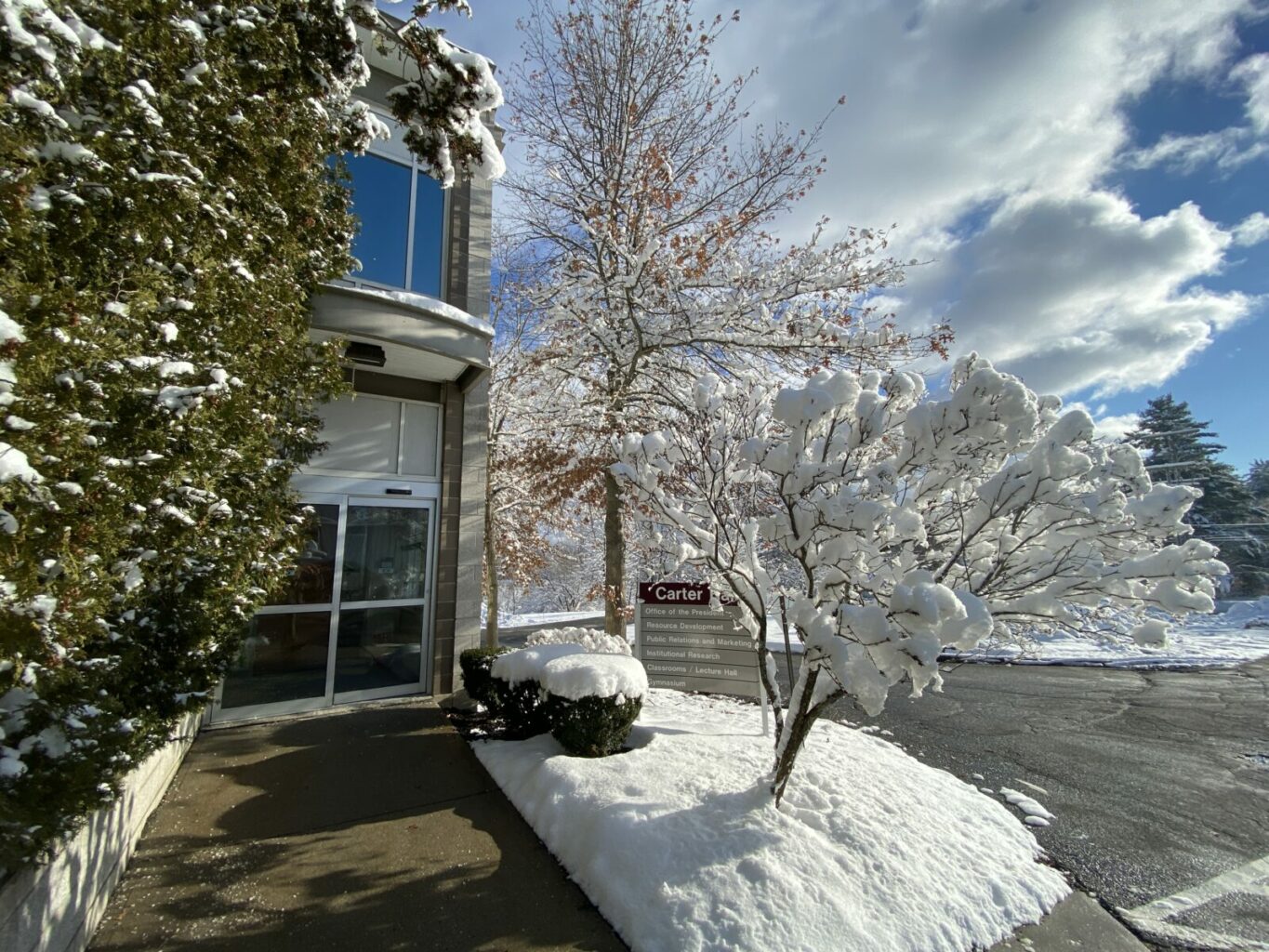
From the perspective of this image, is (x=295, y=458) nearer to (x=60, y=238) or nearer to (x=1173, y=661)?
(x=60, y=238)

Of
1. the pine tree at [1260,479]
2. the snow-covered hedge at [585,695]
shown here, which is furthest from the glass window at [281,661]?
the pine tree at [1260,479]

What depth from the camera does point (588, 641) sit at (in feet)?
24.0

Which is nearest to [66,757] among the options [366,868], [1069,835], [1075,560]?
[366,868]

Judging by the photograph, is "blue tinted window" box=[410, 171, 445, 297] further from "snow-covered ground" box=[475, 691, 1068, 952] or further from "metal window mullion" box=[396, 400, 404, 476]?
"snow-covered ground" box=[475, 691, 1068, 952]

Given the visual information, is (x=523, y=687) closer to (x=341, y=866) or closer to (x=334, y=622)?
(x=341, y=866)

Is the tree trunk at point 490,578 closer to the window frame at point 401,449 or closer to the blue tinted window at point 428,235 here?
the window frame at point 401,449

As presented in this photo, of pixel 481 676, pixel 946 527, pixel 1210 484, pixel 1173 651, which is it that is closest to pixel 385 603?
pixel 481 676

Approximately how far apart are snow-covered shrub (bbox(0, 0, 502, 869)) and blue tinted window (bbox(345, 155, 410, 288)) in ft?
8.71

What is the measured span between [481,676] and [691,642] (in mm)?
2326

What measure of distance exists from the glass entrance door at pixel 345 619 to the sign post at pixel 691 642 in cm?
268

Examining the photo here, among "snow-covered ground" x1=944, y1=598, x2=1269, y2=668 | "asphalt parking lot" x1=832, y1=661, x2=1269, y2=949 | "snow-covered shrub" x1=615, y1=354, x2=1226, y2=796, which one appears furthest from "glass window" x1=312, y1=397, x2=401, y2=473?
"snow-covered ground" x1=944, y1=598, x2=1269, y2=668

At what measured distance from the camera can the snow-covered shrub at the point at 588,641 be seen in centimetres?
674

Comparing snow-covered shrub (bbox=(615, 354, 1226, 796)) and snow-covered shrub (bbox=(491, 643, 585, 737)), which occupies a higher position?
snow-covered shrub (bbox=(615, 354, 1226, 796))

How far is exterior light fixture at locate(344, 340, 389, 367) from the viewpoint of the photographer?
5.84 meters
